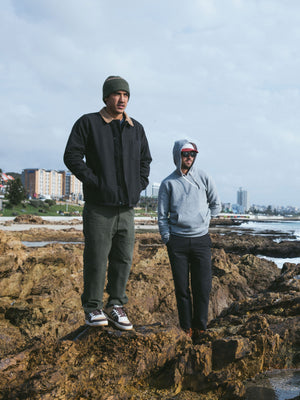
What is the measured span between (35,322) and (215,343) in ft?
12.8

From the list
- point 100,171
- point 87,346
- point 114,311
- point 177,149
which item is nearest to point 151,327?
point 114,311

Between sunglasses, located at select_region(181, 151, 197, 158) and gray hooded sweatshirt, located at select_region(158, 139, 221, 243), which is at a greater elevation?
sunglasses, located at select_region(181, 151, 197, 158)

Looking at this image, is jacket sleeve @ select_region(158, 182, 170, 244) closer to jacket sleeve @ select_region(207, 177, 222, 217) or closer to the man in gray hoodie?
the man in gray hoodie

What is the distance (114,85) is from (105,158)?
69 centimetres

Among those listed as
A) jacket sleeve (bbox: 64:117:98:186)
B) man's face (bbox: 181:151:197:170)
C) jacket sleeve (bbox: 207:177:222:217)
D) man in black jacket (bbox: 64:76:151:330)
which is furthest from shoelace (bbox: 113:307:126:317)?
man's face (bbox: 181:151:197:170)

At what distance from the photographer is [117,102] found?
11.0 feet

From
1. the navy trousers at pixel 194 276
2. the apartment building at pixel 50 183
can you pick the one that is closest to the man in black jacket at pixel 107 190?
the navy trousers at pixel 194 276

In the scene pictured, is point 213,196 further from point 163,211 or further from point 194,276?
point 194,276

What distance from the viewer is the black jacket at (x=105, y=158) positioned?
3.21 meters

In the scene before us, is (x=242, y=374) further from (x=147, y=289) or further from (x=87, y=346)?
A: (x=147, y=289)

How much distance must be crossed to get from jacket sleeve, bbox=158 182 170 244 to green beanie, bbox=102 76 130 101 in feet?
3.78

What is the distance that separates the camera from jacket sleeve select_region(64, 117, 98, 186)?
10.4ft

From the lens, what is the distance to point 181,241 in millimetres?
3752

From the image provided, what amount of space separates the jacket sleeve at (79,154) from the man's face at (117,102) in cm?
30
